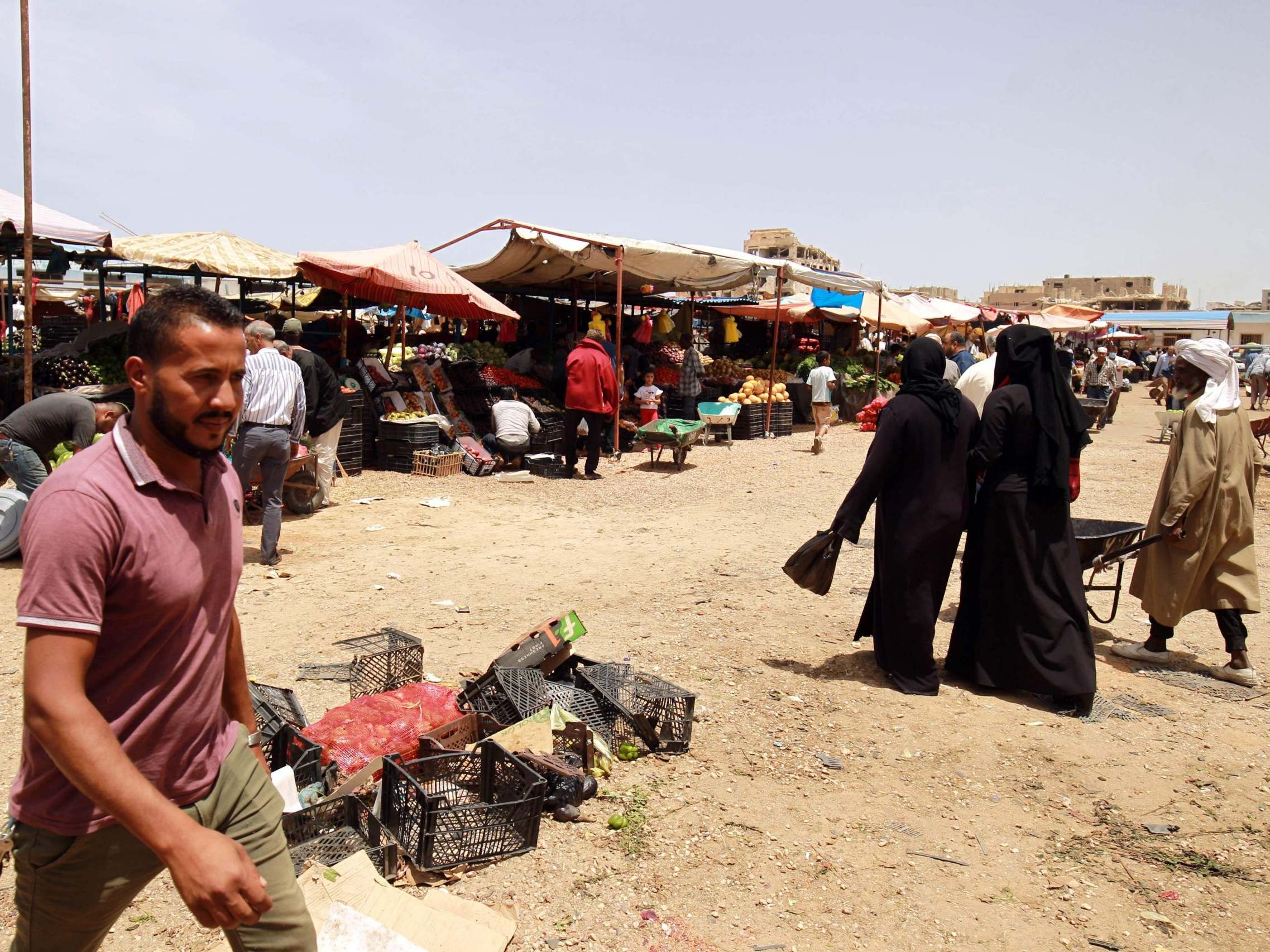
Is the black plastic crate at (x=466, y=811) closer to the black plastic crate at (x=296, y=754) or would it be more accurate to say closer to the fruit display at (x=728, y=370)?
the black plastic crate at (x=296, y=754)

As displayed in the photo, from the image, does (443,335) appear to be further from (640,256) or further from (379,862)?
(379,862)

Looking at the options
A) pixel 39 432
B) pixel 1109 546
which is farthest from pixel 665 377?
pixel 1109 546

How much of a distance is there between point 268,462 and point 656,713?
169 inches

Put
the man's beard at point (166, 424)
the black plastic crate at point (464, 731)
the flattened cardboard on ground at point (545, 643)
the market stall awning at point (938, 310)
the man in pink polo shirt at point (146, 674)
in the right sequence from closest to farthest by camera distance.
A: the man in pink polo shirt at point (146, 674) < the man's beard at point (166, 424) < the black plastic crate at point (464, 731) < the flattened cardboard on ground at point (545, 643) < the market stall awning at point (938, 310)

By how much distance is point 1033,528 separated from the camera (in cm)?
486

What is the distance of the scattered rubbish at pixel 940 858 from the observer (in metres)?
3.51

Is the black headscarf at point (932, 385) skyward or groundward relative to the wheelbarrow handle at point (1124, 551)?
skyward

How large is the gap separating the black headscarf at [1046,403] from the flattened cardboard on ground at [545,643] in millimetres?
2497

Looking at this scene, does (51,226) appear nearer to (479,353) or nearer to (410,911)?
(479,353)

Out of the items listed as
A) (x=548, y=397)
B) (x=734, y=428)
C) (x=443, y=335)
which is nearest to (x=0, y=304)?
(x=443, y=335)

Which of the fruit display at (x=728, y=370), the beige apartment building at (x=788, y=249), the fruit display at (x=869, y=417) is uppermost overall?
the beige apartment building at (x=788, y=249)

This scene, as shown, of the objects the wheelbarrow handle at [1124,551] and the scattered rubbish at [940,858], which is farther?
the wheelbarrow handle at [1124,551]

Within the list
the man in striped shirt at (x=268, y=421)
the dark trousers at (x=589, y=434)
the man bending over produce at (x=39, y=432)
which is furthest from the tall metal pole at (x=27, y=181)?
the dark trousers at (x=589, y=434)

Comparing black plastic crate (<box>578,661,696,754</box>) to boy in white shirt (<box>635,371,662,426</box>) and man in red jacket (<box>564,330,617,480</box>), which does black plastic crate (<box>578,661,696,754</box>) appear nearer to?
man in red jacket (<box>564,330,617,480</box>)
